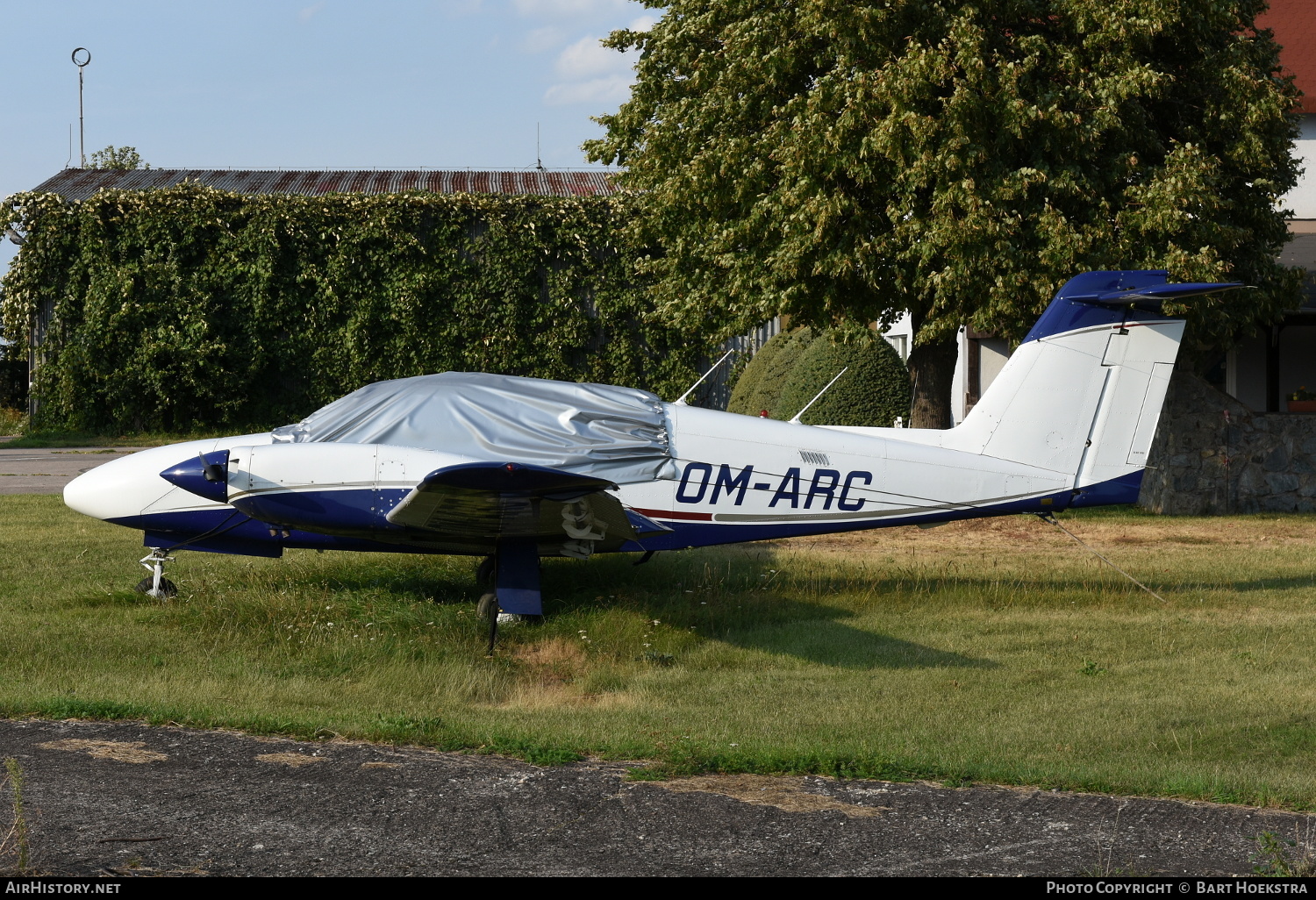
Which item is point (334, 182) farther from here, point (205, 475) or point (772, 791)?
point (772, 791)

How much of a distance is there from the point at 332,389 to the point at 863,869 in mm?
21941

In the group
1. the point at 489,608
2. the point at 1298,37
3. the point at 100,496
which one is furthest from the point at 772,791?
the point at 1298,37

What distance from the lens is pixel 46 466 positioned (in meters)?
18.6

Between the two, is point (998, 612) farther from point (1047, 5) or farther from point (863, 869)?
point (1047, 5)

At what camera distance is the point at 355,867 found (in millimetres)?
3748

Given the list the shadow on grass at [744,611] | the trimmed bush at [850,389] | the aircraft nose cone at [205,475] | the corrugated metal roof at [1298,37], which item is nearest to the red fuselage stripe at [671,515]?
the shadow on grass at [744,611]

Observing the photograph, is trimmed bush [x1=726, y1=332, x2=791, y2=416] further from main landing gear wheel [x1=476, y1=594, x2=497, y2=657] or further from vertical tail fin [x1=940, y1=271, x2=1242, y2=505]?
main landing gear wheel [x1=476, y1=594, x2=497, y2=657]

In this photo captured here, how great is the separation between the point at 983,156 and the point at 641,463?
20.9 feet

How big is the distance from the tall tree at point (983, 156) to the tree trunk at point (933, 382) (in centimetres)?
64

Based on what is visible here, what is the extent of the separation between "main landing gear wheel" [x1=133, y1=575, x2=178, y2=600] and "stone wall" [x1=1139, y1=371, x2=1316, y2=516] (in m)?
11.9

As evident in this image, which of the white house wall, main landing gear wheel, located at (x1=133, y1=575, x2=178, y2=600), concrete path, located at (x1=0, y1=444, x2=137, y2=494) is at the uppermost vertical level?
the white house wall

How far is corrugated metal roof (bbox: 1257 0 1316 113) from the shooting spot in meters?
23.9

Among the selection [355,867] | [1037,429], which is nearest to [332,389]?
[1037,429]

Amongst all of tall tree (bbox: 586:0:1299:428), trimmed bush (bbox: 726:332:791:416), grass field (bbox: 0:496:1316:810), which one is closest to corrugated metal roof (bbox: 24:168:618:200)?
trimmed bush (bbox: 726:332:791:416)
